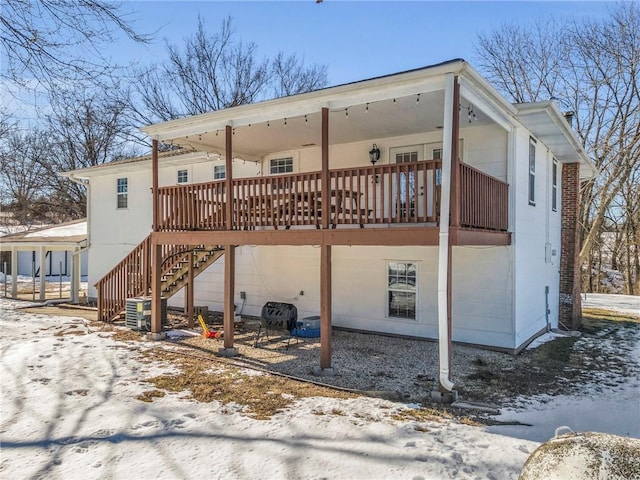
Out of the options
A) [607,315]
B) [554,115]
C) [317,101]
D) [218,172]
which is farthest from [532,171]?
[218,172]

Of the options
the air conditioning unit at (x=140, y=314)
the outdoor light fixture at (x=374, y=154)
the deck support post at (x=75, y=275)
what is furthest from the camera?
the deck support post at (x=75, y=275)

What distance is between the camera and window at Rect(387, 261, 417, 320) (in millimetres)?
10477

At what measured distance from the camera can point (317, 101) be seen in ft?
26.4

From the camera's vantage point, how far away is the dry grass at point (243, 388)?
20.2ft

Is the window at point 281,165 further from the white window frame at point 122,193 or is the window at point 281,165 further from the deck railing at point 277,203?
the white window frame at point 122,193

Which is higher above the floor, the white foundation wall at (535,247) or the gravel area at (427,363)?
the white foundation wall at (535,247)

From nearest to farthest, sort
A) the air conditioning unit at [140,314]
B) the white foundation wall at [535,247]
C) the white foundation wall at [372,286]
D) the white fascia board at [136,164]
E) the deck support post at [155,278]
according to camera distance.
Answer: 1. the white foundation wall at [372,286]
2. the white foundation wall at [535,247]
3. the deck support post at [155,278]
4. the air conditioning unit at [140,314]
5. the white fascia board at [136,164]

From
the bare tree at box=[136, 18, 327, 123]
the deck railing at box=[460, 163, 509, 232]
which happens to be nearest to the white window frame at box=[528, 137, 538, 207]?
the deck railing at box=[460, 163, 509, 232]

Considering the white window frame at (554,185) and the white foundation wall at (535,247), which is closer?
the white foundation wall at (535,247)

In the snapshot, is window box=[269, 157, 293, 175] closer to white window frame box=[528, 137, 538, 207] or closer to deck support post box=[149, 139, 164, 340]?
deck support post box=[149, 139, 164, 340]

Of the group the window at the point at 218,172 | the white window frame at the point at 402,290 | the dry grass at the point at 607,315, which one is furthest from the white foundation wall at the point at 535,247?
the window at the point at 218,172

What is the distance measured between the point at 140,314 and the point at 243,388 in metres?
5.28

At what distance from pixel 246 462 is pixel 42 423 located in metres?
2.71

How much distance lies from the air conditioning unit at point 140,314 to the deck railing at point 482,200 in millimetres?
7352
